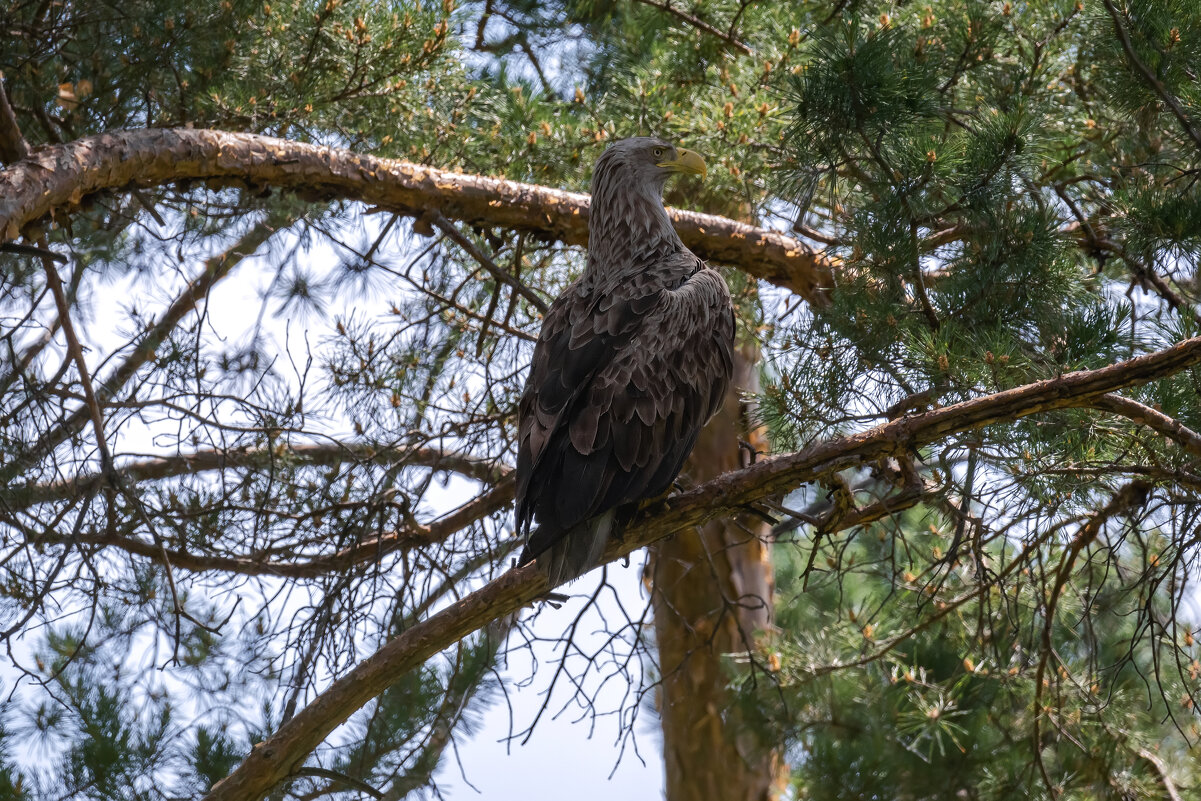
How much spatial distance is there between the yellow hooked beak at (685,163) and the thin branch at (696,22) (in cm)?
105

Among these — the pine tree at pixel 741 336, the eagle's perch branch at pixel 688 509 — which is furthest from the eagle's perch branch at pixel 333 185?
the eagle's perch branch at pixel 688 509

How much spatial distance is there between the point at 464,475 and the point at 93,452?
1.61 meters

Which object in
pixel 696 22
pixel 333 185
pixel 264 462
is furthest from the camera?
pixel 696 22

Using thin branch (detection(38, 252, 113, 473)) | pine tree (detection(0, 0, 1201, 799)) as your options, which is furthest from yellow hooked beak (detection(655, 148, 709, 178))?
thin branch (detection(38, 252, 113, 473))

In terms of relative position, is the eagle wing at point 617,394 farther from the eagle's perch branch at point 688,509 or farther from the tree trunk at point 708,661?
the tree trunk at point 708,661

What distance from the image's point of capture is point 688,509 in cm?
304

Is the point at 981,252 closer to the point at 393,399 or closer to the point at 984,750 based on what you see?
the point at 393,399

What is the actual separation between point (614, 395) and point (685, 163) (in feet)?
4.32

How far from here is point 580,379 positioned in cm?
337

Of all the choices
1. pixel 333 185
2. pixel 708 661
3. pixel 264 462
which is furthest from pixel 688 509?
pixel 708 661

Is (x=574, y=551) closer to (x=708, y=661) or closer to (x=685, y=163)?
(x=685, y=163)

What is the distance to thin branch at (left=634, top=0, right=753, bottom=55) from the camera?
509 cm

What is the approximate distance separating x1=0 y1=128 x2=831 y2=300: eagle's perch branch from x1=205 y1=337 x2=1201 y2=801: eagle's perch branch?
1.58 m

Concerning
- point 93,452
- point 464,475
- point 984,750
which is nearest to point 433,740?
point 464,475
